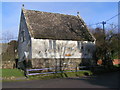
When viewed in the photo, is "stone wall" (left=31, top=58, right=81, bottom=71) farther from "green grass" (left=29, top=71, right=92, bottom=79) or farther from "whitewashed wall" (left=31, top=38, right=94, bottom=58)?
"green grass" (left=29, top=71, right=92, bottom=79)

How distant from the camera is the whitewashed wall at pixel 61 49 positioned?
25.2m

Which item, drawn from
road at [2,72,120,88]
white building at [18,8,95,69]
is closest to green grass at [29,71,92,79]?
road at [2,72,120,88]

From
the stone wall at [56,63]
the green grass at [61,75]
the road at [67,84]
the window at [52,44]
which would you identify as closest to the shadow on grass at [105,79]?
the road at [67,84]

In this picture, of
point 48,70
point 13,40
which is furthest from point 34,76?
point 13,40

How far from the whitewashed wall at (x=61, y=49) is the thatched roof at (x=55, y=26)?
25.8 inches

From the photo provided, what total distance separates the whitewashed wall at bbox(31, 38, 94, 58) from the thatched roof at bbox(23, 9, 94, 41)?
25.8 inches

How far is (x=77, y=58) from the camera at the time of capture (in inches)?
1097

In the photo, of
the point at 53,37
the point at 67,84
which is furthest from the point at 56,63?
the point at 67,84

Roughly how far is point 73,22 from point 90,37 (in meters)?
4.18

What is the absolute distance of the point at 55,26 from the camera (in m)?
28.5

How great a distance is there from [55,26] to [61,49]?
405 cm

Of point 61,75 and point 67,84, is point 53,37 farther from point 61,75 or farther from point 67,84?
point 67,84

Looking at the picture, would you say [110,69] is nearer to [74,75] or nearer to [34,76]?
[74,75]

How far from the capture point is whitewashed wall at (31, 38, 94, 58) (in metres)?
25.2
